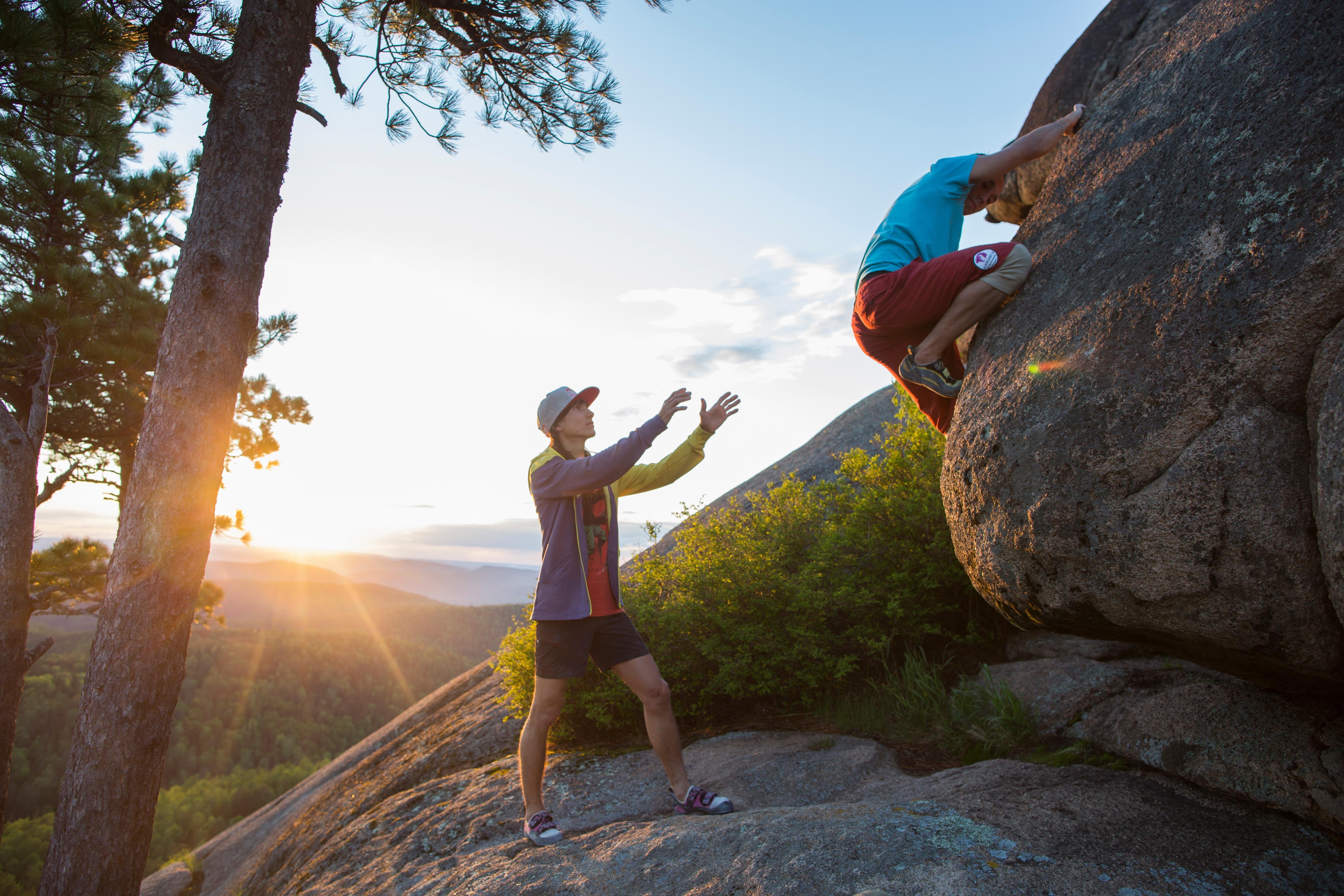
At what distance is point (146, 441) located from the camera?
5125mm

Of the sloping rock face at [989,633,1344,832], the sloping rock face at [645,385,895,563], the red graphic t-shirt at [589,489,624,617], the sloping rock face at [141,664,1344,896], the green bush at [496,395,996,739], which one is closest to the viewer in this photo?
the sloping rock face at [141,664,1344,896]

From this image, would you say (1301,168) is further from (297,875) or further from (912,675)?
(297,875)

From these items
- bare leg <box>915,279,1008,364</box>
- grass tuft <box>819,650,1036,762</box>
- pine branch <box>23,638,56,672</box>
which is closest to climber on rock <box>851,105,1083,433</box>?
bare leg <box>915,279,1008,364</box>

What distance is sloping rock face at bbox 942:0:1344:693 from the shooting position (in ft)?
8.62

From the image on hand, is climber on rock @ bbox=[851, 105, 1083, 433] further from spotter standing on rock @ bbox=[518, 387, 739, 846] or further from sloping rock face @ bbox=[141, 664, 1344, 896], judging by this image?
sloping rock face @ bbox=[141, 664, 1344, 896]

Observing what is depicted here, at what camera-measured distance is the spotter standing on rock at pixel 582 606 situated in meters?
4.22

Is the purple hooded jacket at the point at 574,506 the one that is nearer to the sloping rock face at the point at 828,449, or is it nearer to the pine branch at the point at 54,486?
the sloping rock face at the point at 828,449

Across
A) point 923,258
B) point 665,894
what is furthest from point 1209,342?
point 665,894

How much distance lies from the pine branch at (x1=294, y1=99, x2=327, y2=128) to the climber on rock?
5198mm

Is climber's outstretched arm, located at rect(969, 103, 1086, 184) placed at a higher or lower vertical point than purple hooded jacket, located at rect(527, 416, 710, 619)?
higher

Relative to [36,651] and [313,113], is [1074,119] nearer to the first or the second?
[313,113]

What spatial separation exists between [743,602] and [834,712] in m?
1.15

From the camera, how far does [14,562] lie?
752cm

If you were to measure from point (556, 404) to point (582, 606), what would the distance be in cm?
133
